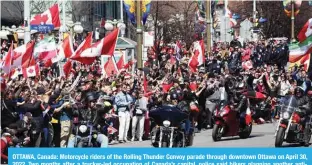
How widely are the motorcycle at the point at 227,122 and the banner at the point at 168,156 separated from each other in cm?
1052

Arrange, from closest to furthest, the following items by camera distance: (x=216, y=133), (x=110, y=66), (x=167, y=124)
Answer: (x=167, y=124) < (x=216, y=133) < (x=110, y=66)

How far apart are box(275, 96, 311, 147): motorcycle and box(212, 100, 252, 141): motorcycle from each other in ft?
7.69

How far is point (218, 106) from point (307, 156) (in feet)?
36.1

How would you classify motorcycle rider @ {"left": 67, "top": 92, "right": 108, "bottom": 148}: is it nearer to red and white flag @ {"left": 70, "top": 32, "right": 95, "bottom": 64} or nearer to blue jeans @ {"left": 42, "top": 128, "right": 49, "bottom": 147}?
blue jeans @ {"left": 42, "top": 128, "right": 49, "bottom": 147}

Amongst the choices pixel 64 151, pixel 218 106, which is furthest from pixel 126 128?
pixel 64 151

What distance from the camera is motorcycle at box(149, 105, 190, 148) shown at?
63.6 feet

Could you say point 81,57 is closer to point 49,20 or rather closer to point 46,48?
point 46,48

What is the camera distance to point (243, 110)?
23750mm

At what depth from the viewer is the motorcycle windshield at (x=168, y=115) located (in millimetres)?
19359

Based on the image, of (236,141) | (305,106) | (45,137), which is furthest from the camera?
(236,141)

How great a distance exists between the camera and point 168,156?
492 inches

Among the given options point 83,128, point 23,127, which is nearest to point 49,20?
point 23,127

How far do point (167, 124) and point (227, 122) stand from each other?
4.19 meters

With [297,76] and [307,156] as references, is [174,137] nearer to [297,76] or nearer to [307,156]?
[307,156]
